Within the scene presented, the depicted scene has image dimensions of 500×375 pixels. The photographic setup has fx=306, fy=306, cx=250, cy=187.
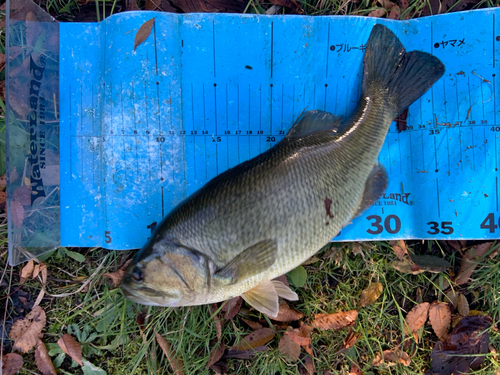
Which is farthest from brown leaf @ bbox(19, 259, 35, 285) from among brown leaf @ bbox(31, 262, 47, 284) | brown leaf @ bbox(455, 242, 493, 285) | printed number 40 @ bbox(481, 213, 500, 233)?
printed number 40 @ bbox(481, 213, 500, 233)

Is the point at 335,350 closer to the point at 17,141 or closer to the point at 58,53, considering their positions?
the point at 17,141

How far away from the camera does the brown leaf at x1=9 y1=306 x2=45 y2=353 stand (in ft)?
7.22

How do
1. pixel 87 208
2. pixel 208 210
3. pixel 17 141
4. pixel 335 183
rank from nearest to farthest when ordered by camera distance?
pixel 208 210 < pixel 335 183 < pixel 17 141 < pixel 87 208

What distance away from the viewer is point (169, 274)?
1658mm

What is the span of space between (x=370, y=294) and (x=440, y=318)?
1.74 feet

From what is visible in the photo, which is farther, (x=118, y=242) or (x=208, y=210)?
(x=118, y=242)

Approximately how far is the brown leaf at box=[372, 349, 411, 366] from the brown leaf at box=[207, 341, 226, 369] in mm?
1105

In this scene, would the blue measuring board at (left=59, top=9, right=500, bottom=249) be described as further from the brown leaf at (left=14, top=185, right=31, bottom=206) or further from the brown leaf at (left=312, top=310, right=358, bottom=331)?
the brown leaf at (left=312, top=310, right=358, bottom=331)

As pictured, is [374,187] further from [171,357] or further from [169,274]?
[171,357]

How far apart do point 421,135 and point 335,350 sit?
1.68 m

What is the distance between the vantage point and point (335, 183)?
5.87ft

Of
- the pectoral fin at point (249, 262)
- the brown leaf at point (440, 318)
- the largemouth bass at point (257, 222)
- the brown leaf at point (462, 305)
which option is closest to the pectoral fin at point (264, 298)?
the largemouth bass at point (257, 222)

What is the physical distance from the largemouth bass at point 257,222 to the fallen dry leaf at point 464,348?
1.27 m

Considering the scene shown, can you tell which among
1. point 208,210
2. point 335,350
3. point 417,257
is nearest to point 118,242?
point 208,210
